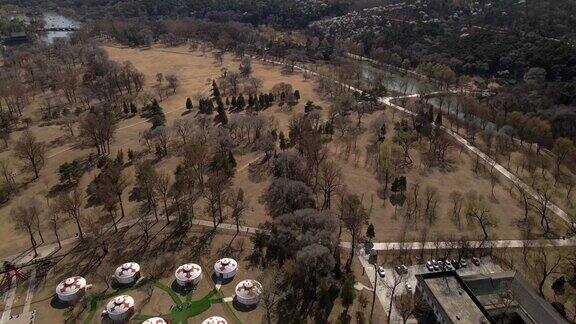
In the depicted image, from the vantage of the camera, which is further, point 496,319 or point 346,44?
point 346,44

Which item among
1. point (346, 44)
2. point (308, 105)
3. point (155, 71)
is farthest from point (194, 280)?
point (346, 44)

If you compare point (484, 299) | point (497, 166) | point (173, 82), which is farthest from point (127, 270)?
point (173, 82)

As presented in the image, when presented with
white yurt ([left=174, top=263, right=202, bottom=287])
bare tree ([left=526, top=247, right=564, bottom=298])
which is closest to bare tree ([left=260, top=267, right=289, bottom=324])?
white yurt ([left=174, top=263, right=202, bottom=287])

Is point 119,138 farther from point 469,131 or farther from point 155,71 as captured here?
point 469,131

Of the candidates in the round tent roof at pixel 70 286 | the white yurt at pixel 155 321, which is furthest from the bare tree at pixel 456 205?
the round tent roof at pixel 70 286

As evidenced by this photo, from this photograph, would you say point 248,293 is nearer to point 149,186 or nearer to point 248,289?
point 248,289

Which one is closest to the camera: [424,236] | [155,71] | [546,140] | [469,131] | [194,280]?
[194,280]
